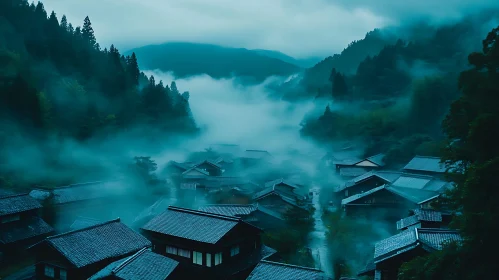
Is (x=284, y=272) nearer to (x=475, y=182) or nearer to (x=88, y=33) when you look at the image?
(x=475, y=182)

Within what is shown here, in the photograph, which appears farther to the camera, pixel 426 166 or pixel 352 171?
pixel 352 171

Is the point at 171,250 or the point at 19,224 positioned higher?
the point at 19,224

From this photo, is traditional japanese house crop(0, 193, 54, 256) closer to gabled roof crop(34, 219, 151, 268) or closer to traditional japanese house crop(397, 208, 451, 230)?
gabled roof crop(34, 219, 151, 268)

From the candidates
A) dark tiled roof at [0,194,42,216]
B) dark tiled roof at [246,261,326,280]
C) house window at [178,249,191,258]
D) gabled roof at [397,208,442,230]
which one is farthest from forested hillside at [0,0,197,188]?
gabled roof at [397,208,442,230]

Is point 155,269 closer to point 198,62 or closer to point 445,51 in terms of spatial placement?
point 445,51

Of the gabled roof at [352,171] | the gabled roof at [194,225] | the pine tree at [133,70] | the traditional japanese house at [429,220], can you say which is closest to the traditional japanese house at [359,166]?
the gabled roof at [352,171]

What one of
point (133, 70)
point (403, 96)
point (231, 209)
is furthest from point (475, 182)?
point (133, 70)

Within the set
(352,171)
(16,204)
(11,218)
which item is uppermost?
(352,171)

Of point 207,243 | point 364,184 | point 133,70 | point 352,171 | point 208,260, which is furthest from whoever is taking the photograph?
point 133,70

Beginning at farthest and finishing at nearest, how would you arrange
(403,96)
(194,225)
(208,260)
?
(403,96) < (194,225) < (208,260)

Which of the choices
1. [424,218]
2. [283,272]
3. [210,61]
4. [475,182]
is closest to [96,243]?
[283,272]
